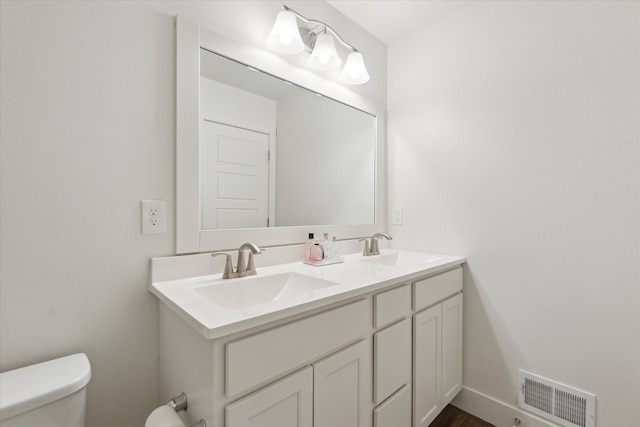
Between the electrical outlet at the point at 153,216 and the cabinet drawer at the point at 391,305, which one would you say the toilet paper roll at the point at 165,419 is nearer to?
the electrical outlet at the point at 153,216

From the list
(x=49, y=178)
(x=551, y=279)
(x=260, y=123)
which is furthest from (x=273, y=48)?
(x=551, y=279)

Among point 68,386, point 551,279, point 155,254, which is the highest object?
point 155,254

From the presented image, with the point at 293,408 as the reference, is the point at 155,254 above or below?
above

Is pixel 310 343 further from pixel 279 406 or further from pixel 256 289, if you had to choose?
pixel 256 289

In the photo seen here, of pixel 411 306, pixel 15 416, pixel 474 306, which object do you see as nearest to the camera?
pixel 15 416

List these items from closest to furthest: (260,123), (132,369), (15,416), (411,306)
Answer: (15,416), (132,369), (411,306), (260,123)

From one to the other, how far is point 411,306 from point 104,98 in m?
1.41

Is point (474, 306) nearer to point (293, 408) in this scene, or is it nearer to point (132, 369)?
point (293, 408)

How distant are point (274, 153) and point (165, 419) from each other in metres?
1.09

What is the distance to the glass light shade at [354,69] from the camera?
1.63 m

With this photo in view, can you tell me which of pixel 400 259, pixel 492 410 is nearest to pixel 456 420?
pixel 492 410

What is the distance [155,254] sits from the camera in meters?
1.06

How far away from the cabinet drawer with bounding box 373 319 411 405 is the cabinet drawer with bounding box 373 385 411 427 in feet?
0.09

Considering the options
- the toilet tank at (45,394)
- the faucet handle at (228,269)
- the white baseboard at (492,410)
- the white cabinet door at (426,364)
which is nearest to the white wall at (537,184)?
the white baseboard at (492,410)
